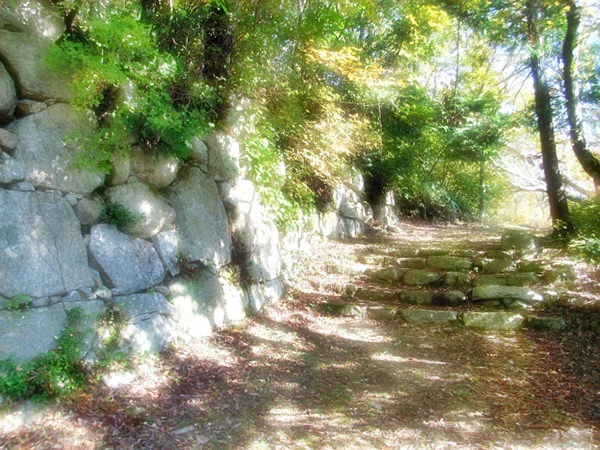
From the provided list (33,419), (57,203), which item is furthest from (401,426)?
(57,203)

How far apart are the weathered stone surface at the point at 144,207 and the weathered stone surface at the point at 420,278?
4244 mm

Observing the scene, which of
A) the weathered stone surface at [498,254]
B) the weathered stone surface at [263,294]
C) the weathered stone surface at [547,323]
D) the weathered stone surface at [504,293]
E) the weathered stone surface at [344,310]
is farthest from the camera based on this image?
the weathered stone surface at [498,254]

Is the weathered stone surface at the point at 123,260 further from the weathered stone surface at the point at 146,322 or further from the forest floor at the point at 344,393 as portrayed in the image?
the forest floor at the point at 344,393

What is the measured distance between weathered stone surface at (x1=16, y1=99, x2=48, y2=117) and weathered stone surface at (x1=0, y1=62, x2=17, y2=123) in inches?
2.6

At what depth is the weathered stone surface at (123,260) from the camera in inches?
145

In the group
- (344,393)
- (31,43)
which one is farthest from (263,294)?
(31,43)

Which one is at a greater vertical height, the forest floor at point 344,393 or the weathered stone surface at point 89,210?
the weathered stone surface at point 89,210

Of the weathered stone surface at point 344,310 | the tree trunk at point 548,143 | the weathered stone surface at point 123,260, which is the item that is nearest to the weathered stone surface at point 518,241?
the tree trunk at point 548,143

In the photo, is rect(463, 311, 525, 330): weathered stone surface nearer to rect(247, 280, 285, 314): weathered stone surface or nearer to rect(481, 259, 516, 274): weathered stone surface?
rect(481, 259, 516, 274): weathered stone surface

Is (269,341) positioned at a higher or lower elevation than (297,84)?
lower

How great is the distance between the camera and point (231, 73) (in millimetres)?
5293

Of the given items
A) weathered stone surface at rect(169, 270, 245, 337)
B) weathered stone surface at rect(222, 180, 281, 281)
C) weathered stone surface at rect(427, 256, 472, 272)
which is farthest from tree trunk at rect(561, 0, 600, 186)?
weathered stone surface at rect(169, 270, 245, 337)

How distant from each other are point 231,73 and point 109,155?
2222 millimetres

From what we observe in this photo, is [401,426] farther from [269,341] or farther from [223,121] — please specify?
A: [223,121]
